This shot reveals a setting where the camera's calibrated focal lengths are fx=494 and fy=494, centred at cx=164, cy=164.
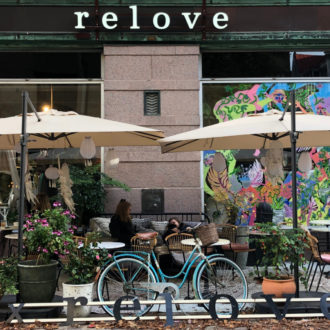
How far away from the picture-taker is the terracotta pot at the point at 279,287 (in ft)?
20.5

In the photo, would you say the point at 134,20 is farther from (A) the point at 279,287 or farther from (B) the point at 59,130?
(A) the point at 279,287

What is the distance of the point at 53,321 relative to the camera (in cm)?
569

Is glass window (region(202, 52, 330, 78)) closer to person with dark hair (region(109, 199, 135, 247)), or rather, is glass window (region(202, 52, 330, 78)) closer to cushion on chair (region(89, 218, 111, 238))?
cushion on chair (region(89, 218, 111, 238))

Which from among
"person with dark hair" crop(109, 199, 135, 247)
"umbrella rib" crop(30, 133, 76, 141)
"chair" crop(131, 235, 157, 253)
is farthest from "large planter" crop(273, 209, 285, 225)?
"umbrella rib" crop(30, 133, 76, 141)

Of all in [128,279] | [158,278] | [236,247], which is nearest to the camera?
[128,279]

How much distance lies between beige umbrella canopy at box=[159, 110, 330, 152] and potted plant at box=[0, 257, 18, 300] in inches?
116

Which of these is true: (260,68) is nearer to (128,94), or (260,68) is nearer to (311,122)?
(128,94)

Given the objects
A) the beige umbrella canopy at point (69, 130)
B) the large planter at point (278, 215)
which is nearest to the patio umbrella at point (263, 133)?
the beige umbrella canopy at point (69, 130)

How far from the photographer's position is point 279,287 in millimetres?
6266

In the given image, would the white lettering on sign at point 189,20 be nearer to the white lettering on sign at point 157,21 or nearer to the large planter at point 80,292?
the white lettering on sign at point 157,21

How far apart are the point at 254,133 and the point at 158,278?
2.40m

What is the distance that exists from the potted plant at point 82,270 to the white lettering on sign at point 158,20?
21.4 feet

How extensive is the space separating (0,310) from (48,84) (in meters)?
6.99

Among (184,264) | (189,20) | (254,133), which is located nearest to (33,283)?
(184,264)
